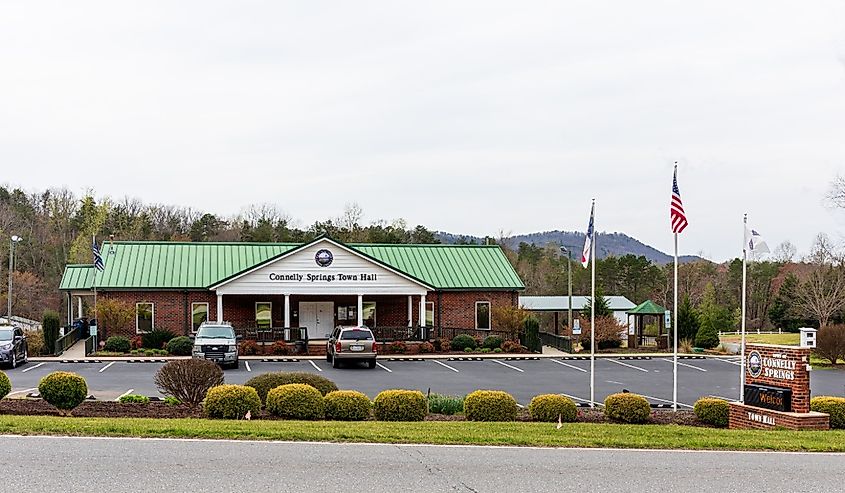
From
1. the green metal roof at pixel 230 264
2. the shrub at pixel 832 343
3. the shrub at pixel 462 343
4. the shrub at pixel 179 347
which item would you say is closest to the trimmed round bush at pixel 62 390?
the shrub at pixel 179 347

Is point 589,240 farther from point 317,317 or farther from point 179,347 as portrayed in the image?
point 317,317

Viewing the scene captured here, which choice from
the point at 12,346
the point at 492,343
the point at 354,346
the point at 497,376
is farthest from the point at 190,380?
the point at 492,343

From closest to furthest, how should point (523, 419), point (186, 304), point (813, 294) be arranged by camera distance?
point (523, 419) < point (186, 304) < point (813, 294)

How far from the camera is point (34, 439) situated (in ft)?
38.5

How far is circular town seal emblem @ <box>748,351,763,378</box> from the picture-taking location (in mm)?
17094

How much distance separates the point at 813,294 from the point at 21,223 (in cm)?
6314

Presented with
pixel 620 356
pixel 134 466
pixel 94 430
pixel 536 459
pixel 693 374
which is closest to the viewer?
pixel 134 466

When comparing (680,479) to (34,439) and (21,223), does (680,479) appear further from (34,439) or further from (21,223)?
(21,223)

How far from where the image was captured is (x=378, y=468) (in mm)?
10312

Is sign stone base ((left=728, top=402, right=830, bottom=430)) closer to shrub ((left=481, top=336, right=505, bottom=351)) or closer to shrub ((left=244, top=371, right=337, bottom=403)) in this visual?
shrub ((left=244, top=371, right=337, bottom=403))

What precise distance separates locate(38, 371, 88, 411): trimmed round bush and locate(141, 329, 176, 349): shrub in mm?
24642

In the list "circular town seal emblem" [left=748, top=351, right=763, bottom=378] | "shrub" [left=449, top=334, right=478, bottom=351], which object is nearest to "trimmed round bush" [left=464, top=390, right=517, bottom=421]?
"circular town seal emblem" [left=748, top=351, right=763, bottom=378]

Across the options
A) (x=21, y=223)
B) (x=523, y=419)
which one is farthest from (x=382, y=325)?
(x=21, y=223)

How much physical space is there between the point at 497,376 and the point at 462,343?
12.0 m
